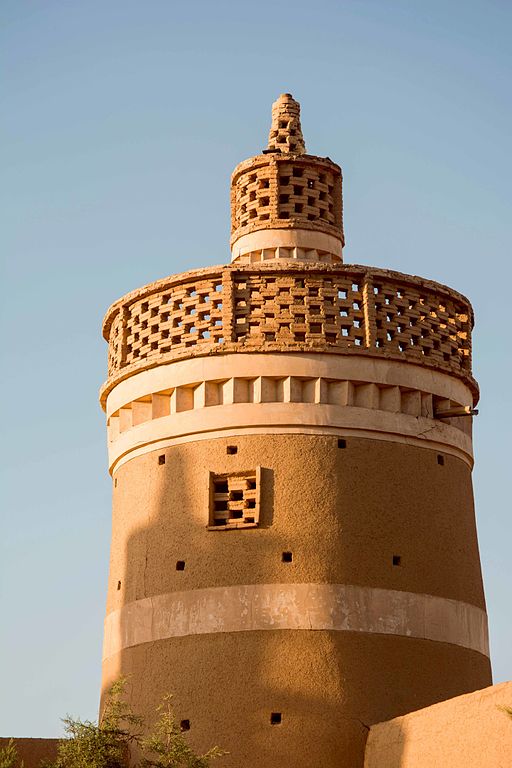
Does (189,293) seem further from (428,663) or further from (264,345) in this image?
(428,663)

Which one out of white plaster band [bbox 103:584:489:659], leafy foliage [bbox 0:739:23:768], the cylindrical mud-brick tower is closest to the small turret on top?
the cylindrical mud-brick tower

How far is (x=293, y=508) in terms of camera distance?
66.7 ft

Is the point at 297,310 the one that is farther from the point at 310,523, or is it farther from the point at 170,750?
the point at 170,750

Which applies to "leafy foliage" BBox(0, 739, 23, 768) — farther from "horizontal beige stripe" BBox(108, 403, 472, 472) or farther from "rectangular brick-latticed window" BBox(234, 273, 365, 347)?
"rectangular brick-latticed window" BBox(234, 273, 365, 347)

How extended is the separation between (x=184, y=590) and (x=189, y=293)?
13.9 feet

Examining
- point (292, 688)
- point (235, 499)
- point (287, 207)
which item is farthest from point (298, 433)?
point (287, 207)

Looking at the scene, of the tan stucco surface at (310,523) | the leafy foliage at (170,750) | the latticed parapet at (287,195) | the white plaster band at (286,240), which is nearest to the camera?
the leafy foliage at (170,750)

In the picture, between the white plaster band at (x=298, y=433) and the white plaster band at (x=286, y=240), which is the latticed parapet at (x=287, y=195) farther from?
the white plaster band at (x=298, y=433)

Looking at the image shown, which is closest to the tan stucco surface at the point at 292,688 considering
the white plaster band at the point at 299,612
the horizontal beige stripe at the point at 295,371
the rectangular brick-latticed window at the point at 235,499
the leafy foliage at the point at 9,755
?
the white plaster band at the point at 299,612

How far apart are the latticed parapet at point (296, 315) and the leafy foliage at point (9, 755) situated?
5433mm

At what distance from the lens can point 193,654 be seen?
1998cm

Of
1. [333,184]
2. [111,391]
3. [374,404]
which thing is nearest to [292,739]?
[374,404]

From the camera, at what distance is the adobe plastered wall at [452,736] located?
15898 mm

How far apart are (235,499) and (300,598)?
1633 millimetres
